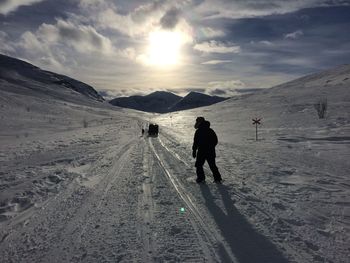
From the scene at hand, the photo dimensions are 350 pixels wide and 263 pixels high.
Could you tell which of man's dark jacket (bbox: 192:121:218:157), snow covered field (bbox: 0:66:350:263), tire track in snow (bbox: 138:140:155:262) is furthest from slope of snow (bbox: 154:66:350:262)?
tire track in snow (bbox: 138:140:155:262)

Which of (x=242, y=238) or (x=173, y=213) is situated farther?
(x=173, y=213)

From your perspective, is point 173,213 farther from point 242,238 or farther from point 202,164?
point 202,164

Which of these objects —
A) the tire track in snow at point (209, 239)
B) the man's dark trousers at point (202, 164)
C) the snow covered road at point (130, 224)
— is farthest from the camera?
the man's dark trousers at point (202, 164)

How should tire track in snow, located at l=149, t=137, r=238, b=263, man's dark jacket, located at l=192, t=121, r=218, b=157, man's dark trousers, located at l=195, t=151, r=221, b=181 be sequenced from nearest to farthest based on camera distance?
1. tire track in snow, located at l=149, t=137, r=238, b=263
2. man's dark trousers, located at l=195, t=151, r=221, b=181
3. man's dark jacket, located at l=192, t=121, r=218, b=157

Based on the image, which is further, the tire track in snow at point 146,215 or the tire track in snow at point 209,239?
the tire track in snow at point 146,215

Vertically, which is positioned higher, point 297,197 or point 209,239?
point 297,197

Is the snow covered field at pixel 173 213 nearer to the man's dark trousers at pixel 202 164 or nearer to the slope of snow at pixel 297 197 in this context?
the slope of snow at pixel 297 197

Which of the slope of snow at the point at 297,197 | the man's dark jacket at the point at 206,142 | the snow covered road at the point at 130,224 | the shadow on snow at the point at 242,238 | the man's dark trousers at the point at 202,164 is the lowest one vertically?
the snow covered road at the point at 130,224

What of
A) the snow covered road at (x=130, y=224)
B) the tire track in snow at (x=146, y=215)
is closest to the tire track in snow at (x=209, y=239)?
the snow covered road at (x=130, y=224)

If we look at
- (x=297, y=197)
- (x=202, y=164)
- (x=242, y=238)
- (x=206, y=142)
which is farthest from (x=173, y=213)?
(x=206, y=142)

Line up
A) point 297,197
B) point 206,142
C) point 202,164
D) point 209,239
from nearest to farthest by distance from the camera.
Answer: point 209,239 → point 297,197 → point 202,164 → point 206,142

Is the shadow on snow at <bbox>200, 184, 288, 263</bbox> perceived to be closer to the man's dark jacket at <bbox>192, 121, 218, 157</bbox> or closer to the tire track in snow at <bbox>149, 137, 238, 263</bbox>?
the tire track in snow at <bbox>149, 137, 238, 263</bbox>

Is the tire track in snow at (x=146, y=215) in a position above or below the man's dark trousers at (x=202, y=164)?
below

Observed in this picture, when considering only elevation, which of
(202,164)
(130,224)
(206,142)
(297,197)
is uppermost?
(206,142)
